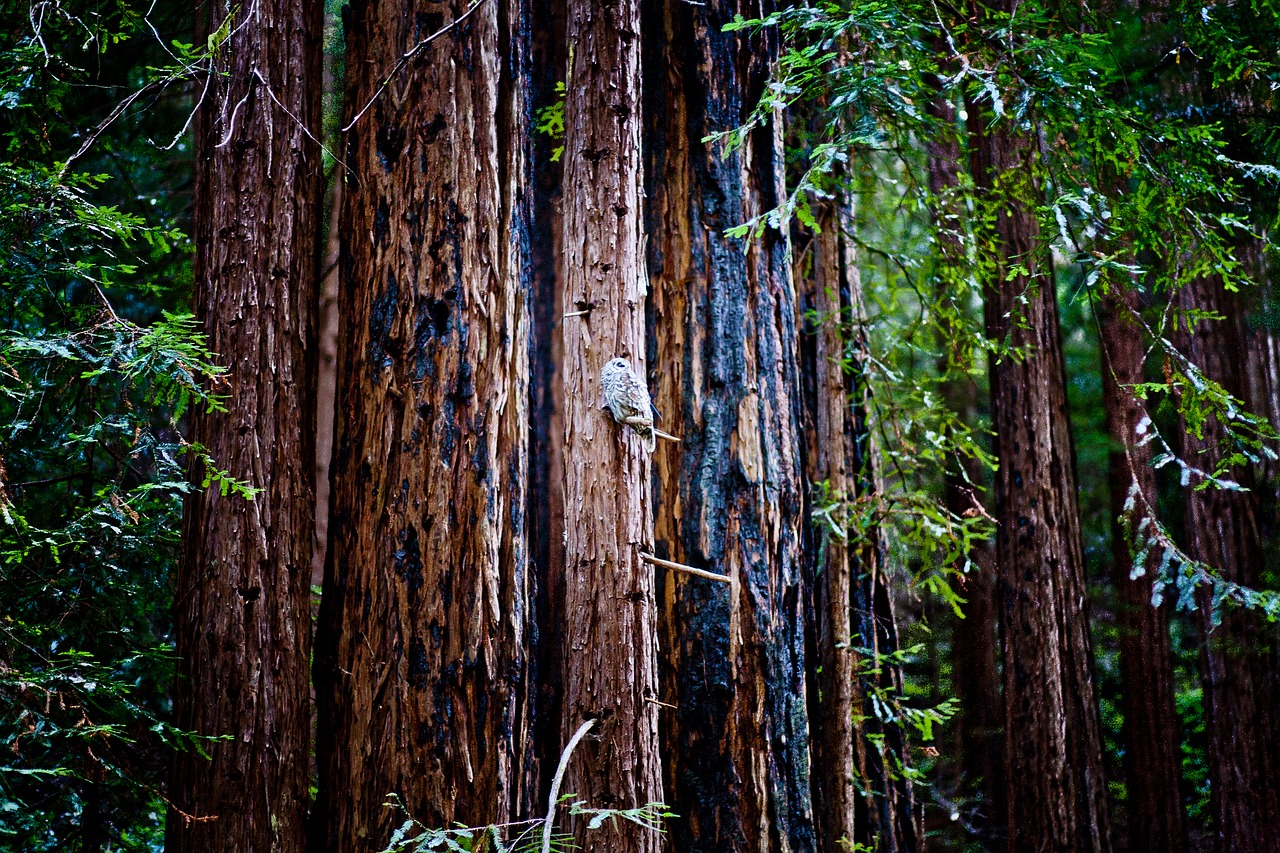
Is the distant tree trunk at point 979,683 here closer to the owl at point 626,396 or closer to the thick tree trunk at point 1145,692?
the thick tree trunk at point 1145,692

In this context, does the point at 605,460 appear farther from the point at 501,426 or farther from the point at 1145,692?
the point at 1145,692

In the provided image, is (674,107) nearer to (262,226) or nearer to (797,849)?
(262,226)

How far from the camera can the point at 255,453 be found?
12.5 ft

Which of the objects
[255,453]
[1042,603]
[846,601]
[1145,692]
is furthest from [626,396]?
[1145,692]

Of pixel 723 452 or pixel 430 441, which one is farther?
pixel 723 452

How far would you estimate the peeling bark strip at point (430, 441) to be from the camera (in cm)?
342

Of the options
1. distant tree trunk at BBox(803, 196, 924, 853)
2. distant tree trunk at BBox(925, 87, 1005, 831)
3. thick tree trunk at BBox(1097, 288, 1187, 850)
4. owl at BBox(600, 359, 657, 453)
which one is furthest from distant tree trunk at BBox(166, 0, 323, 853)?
distant tree trunk at BBox(925, 87, 1005, 831)

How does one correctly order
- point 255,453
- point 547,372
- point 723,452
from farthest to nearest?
point 547,372 < point 723,452 < point 255,453

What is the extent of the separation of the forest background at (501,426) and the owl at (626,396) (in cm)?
8

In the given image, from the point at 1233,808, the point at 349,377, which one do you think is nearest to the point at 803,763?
the point at 349,377

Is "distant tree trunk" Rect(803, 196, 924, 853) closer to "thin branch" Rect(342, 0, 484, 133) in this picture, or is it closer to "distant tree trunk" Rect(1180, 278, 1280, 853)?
"thin branch" Rect(342, 0, 484, 133)

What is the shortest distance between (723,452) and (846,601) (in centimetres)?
127

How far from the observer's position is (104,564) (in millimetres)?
3641

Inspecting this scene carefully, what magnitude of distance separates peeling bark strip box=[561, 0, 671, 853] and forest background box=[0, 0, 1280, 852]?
0.02m
